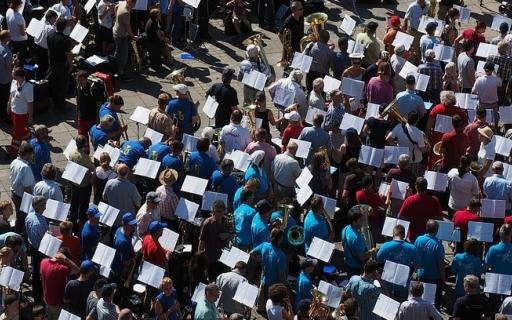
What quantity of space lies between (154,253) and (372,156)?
14.5 ft

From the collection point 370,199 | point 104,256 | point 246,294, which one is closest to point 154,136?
point 104,256

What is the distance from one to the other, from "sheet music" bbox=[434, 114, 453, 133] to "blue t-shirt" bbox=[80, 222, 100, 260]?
6.35m

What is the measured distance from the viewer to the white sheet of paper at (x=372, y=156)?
64.6 ft

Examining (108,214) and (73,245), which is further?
(108,214)

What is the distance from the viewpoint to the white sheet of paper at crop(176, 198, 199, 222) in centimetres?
1794

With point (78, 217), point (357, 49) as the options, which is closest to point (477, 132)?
point (357, 49)

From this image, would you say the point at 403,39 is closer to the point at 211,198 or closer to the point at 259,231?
the point at 211,198

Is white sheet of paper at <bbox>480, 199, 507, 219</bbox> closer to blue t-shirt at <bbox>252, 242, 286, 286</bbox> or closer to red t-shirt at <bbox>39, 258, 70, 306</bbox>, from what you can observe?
blue t-shirt at <bbox>252, 242, 286, 286</bbox>

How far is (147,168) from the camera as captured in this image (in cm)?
1892

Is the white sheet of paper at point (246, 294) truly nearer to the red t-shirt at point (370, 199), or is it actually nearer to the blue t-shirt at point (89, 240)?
the blue t-shirt at point (89, 240)

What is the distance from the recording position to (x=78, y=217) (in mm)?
19641

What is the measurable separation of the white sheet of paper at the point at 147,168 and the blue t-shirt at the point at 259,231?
207 cm

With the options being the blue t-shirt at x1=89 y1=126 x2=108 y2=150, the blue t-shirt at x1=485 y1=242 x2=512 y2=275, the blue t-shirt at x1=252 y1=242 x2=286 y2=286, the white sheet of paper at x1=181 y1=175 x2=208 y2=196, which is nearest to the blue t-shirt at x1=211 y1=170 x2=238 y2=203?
the white sheet of paper at x1=181 y1=175 x2=208 y2=196

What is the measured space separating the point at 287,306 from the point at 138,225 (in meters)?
2.72
